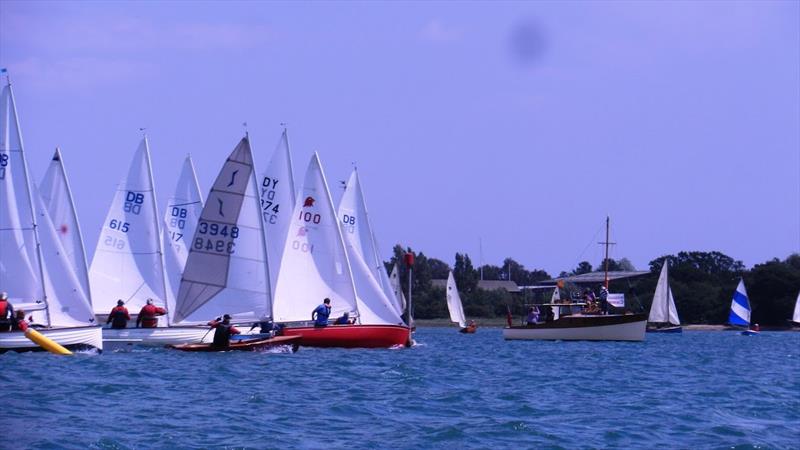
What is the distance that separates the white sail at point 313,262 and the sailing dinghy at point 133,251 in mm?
5114

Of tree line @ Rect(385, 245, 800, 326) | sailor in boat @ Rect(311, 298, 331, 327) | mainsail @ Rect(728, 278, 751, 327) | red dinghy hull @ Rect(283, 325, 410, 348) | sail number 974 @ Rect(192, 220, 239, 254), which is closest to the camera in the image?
sail number 974 @ Rect(192, 220, 239, 254)

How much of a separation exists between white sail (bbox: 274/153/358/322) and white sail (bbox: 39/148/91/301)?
5683mm

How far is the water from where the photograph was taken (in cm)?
1739

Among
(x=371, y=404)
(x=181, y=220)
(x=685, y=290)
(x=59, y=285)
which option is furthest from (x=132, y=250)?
(x=685, y=290)

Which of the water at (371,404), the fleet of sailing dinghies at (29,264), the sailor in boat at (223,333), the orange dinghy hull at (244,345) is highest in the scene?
the fleet of sailing dinghies at (29,264)

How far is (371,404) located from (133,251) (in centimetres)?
2204

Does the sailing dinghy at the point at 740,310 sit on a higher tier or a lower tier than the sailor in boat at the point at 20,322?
higher

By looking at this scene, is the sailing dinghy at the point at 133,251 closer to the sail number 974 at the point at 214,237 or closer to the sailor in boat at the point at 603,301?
the sail number 974 at the point at 214,237

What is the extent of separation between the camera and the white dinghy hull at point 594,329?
5662 cm

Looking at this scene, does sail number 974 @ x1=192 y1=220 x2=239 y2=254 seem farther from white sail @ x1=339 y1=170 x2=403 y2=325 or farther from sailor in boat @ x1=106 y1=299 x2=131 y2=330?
white sail @ x1=339 y1=170 x2=403 y2=325

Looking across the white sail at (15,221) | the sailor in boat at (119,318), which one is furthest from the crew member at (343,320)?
the white sail at (15,221)

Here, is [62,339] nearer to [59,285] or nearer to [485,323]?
[59,285]

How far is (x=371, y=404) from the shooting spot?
21.2m

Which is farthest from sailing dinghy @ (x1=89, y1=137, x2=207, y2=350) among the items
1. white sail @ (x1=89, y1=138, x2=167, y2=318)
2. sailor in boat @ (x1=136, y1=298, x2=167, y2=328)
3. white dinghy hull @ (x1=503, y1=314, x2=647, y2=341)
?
white dinghy hull @ (x1=503, y1=314, x2=647, y2=341)
